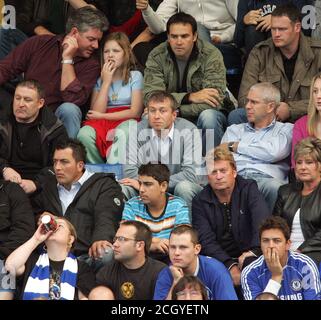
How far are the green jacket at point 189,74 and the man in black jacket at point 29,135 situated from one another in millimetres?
1035

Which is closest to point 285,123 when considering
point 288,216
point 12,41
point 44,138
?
point 288,216

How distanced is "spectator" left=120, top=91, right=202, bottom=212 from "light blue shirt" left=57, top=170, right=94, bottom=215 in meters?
0.38

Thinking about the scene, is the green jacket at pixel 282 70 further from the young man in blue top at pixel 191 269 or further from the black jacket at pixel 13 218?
the black jacket at pixel 13 218

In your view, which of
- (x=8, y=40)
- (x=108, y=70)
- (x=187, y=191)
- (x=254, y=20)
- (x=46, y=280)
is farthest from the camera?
(x=8, y=40)

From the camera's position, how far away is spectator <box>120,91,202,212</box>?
11711 millimetres

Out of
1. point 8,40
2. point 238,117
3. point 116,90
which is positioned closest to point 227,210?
point 238,117

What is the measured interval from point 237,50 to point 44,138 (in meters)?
2.36

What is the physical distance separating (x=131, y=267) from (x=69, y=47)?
2.76 metres

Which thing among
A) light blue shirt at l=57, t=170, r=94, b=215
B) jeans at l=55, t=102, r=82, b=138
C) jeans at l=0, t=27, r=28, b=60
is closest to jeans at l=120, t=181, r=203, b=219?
light blue shirt at l=57, t=170, r=94, b=215

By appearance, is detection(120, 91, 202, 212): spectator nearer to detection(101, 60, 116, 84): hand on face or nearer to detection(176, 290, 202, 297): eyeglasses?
detection(101, 60, 116, 84): hand on face

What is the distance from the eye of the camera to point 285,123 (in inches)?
471

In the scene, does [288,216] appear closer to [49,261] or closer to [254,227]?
[254,227]

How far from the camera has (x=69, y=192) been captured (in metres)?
11.5

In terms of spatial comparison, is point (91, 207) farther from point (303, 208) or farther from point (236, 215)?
point (303, 208)
